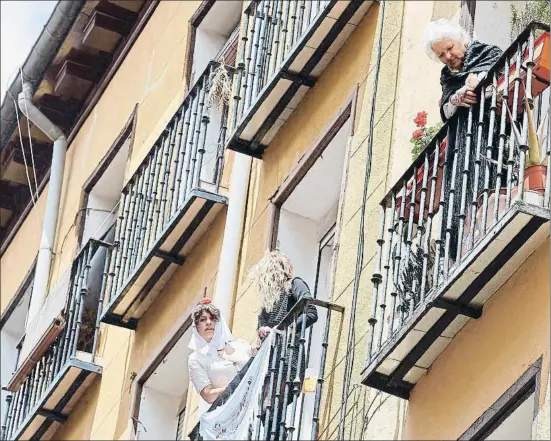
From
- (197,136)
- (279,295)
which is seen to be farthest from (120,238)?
(279,295)

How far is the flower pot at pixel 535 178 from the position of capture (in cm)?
1012

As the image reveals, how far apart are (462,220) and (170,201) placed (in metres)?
6.09

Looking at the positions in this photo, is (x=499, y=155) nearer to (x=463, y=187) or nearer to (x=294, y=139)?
(x=463, y=187)

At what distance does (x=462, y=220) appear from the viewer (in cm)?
1068

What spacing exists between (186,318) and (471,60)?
535 cm

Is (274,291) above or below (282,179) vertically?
below

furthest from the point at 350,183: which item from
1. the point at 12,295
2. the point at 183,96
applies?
the point at 12,295

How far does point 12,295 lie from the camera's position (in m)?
23.3

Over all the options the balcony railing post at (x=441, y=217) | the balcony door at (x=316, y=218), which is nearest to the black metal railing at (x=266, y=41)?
the balcony door at (x=316, y=218)

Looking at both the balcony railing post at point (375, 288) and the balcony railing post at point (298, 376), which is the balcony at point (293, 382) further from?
the balcony railing post at point (375, 288)

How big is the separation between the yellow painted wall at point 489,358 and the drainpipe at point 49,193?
32.9 feet

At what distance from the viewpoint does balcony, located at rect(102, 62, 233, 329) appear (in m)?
16.0

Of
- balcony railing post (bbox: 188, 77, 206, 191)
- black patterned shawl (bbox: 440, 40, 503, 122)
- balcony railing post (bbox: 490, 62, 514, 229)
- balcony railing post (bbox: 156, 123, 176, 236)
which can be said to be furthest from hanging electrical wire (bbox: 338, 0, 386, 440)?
balcony railing post (bbox: 156, 123, 176, 236)

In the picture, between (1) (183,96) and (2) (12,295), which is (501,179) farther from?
(2) (12,295)
